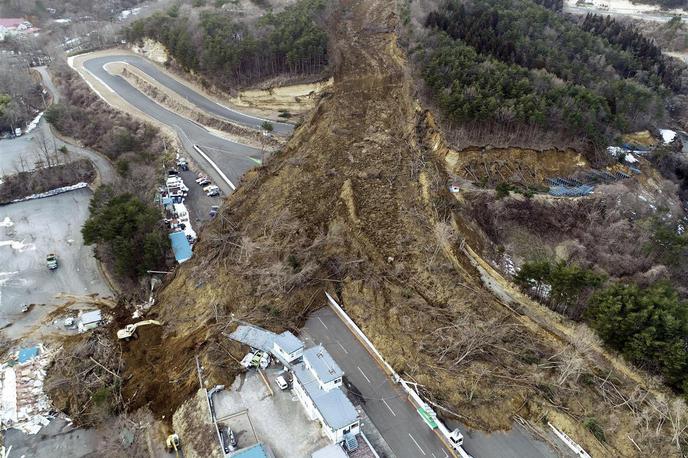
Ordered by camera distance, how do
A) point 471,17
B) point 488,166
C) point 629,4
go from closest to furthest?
point 488,166, point 471,17, point 629,4

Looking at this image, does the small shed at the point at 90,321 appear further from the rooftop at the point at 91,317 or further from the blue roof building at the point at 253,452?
the blue roof building at the point at 253,452

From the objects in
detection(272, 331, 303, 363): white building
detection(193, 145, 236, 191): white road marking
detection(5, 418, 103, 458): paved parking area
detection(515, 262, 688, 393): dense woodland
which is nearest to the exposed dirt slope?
detection(515, 262, 688, 393): dense woodland

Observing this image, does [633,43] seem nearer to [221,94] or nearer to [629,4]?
[629,4]

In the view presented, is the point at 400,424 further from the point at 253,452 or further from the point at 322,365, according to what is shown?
the point at 253,452

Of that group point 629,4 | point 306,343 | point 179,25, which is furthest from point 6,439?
point 629,4

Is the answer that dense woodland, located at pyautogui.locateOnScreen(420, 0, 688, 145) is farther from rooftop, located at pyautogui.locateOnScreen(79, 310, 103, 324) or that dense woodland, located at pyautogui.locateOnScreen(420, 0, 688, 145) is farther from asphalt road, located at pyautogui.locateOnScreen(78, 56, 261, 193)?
rooftop, located at pyautogui.locateOnScreen(79, 310, 103, 324)
